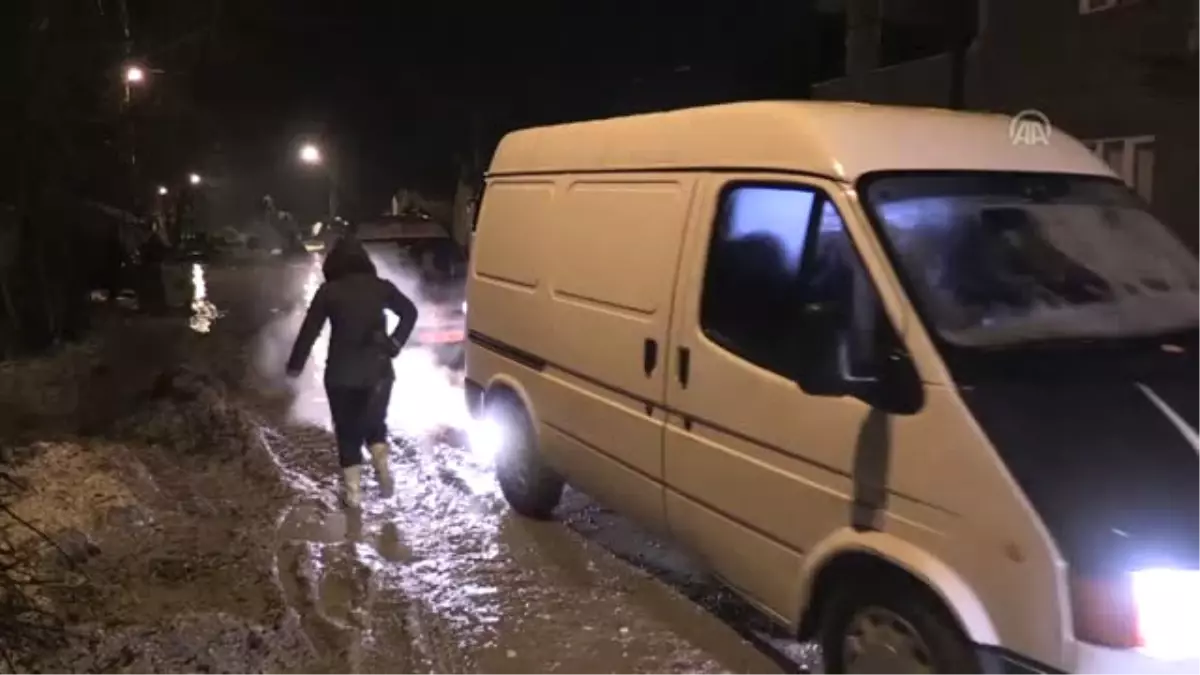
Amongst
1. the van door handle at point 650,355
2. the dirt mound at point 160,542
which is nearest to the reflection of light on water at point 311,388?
the dirt mound at point 160,542

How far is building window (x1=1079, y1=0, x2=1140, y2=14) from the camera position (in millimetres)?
13086

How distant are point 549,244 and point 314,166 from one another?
63202 mm

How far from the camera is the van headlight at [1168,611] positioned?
3441 mm

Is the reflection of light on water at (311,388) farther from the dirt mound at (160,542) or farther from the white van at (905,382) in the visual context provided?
the white van at (905,382)

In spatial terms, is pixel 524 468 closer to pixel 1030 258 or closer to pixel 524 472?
pixel 524 472

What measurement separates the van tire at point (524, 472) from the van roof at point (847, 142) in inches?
86.0

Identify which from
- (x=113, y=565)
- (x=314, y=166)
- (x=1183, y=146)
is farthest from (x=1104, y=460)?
(x=314, y=166)

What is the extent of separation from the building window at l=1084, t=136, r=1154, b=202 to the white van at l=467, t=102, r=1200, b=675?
8.19 metres

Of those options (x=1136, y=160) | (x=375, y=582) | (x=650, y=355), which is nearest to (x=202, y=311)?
(x=1136, y=160)

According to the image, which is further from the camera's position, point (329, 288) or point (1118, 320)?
point (329, 288)

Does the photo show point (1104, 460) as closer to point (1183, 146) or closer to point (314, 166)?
point (1183, 146)

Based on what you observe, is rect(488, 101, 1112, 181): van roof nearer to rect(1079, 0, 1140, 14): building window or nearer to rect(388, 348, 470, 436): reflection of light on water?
rect(388, 348, 470, 436): reflection of light on water

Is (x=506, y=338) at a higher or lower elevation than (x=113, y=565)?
higher

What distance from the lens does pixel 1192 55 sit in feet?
39.0
